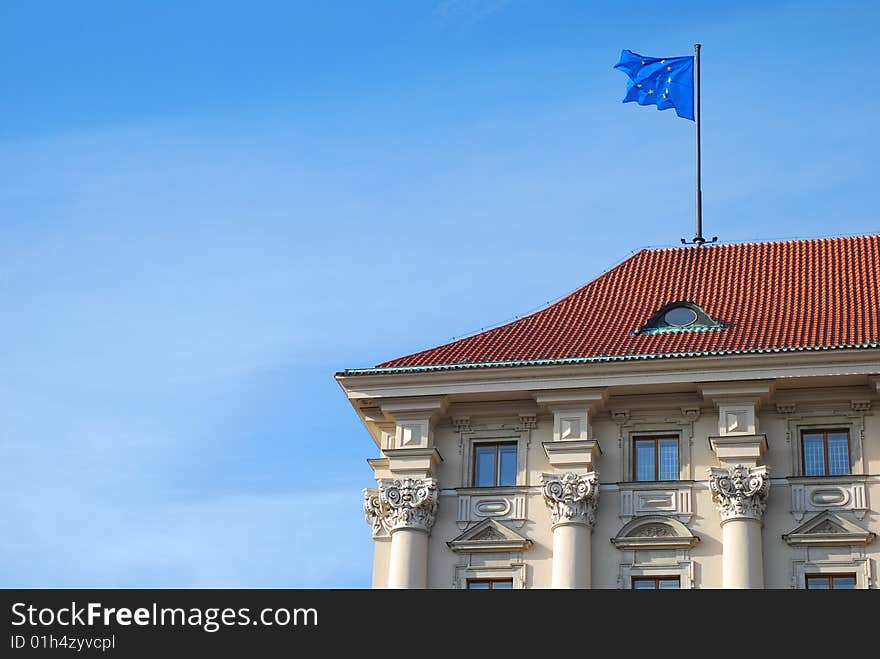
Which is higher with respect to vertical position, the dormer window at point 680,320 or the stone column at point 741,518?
the dormer window at point 680,320

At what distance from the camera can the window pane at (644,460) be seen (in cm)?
4316

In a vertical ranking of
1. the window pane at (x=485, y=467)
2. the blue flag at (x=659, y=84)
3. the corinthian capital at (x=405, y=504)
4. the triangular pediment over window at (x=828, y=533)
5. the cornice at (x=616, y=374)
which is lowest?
the triangular pediment over window at (x=828, y=533)

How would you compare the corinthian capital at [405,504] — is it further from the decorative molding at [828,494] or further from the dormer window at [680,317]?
the decorative molding at [828,494]

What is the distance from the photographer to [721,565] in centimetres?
4162

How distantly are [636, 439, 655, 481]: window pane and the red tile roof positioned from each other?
204cm

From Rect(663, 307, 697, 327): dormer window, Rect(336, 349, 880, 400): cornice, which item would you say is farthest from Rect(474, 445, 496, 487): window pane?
Rect(663, 307, 697, 327): dormer window

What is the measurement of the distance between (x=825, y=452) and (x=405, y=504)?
9.56 metres

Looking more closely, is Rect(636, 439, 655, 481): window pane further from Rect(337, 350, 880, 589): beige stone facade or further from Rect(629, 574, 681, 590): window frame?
Rect(629, 574, 681, 590): window frame

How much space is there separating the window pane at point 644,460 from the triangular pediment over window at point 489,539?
3030 millimetres

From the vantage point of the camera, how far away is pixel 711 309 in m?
46.4

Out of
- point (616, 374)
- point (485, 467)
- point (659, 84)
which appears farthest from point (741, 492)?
point (659, 84)

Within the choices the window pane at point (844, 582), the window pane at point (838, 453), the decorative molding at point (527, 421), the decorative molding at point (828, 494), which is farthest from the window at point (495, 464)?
the window pane at point (844, 582)

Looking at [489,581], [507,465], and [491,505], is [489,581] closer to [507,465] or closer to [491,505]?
[491,505]
